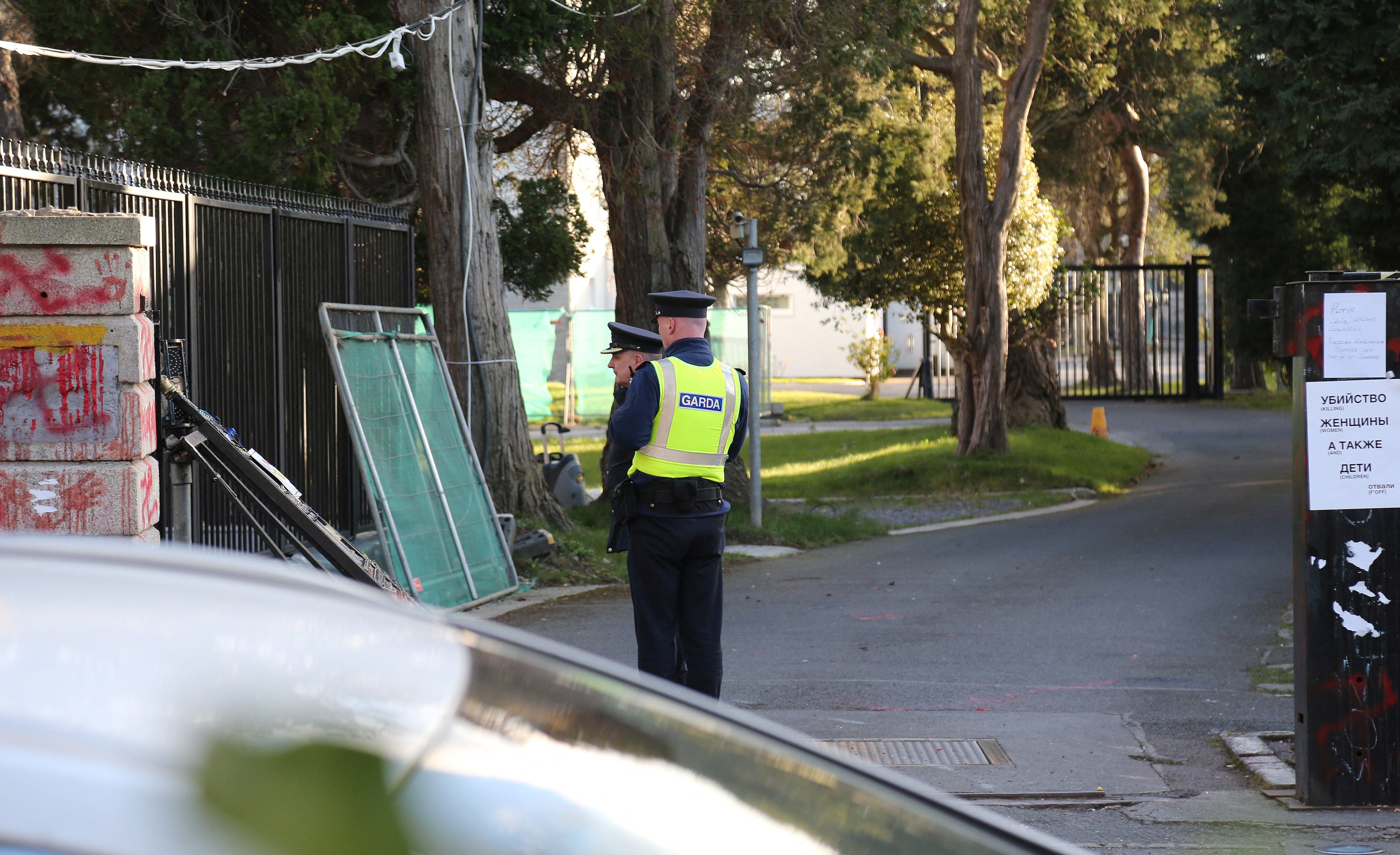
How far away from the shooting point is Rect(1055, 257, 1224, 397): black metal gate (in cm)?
3027

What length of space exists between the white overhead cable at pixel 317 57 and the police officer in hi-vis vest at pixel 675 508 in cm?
568

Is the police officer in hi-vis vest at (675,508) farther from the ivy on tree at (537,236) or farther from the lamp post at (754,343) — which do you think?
the ivy on tree at (537,236)

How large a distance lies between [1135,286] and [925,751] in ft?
86.8

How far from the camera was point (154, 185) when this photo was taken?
325 inches

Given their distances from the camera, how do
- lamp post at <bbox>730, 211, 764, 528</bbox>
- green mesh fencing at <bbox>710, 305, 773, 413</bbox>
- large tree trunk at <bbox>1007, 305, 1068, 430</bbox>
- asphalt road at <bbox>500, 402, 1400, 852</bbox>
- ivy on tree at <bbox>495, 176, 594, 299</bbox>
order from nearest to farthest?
1. asphalt road at <bbox>500, 402, 1400, 852</bbox>
2. lamp post at <bbox>730, 211, 764, 528</bbox>
3. ivy on tree at <bbox>495, 176, 594, 299</bbox>
4. large tree trunk at <bbox>1007, 305, 1068, 430</bbox>
5. green mesh fencing at <bbox>710, 305, 773, 413</bbox>

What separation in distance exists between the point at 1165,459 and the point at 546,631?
15378 mm

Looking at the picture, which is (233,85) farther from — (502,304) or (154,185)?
(154,185)

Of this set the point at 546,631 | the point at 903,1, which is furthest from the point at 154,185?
the point at 903,1

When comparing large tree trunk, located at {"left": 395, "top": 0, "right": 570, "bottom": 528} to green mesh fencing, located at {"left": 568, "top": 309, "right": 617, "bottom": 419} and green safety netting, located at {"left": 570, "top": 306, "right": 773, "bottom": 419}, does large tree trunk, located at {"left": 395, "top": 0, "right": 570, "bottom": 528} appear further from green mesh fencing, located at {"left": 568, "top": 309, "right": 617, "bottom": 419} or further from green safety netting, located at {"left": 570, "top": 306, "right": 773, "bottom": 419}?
green mesh fencing, located at {"left": 568, "top": 309, "right": 617, "bottom": 419}

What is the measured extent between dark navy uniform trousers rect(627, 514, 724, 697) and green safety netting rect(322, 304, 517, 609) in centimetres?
352

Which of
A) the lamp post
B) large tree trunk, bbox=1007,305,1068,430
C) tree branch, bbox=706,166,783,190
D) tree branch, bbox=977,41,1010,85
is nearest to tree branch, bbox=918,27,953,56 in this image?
tree branch, bbox=977,41,1010,85

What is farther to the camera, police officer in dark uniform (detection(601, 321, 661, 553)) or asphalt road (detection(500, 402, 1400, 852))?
police officer in dark uniform (detection(601, 321, 661, 553))

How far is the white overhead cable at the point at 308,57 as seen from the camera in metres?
10.4

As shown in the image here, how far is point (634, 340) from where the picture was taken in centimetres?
652
